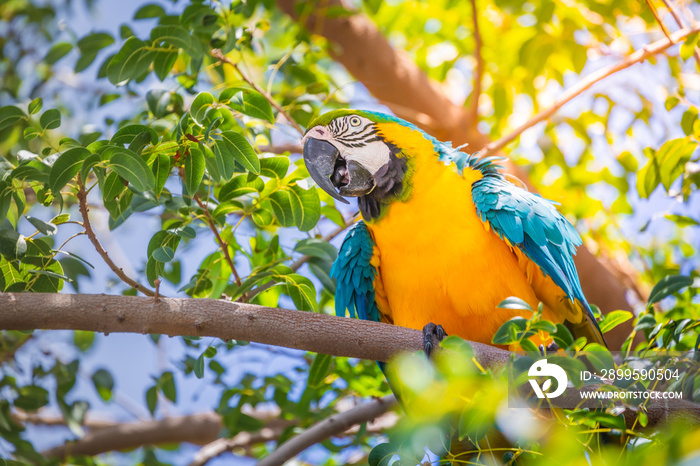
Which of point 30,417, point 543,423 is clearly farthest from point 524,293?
point 30,417

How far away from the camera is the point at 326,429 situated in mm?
2369

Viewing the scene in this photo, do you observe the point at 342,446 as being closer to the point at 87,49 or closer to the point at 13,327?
the point at 13,327

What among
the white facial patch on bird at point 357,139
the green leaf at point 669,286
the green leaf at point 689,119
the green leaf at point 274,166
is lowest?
the green leaf at point 669,286

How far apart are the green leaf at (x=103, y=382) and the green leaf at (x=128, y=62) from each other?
1369 mm

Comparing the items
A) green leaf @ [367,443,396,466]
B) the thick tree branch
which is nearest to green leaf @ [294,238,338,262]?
green leaf @ [367,443,396,466]

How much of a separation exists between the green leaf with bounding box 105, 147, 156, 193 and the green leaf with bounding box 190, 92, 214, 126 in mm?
227

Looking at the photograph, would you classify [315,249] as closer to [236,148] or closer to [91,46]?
[236,148]

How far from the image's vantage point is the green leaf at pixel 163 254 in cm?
166

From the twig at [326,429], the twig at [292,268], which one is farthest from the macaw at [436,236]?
the twig at [326,429]

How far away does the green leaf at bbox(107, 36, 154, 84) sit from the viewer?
1970 millimetres

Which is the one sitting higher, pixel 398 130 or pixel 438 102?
pixel 438 102

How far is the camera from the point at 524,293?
204 centimetres

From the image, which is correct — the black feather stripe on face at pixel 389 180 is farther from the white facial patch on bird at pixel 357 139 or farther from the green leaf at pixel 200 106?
the green leaf at pixel 200 106

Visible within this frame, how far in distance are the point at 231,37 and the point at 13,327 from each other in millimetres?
1201
